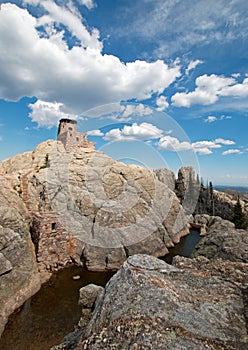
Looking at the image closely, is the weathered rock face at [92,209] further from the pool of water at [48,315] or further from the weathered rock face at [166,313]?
the weathered rock face at [166,313]

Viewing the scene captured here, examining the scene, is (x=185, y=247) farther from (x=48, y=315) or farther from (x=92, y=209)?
(x=48, y=315)

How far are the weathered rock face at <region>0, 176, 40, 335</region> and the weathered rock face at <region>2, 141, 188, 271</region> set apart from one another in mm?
1646

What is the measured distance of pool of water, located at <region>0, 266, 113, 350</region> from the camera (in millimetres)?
13094

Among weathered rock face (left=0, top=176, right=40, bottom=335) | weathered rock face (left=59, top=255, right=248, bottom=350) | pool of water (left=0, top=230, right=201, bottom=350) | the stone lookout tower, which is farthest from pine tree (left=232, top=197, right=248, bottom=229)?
weathered rock face (left=59, top=255, right=248, bottom=350)

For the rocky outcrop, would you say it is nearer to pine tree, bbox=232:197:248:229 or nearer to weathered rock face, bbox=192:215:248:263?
pine tree, bbox=232:197:248:229

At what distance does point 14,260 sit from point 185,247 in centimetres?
2667

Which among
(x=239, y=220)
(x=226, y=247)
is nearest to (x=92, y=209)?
(x=226, y=247)

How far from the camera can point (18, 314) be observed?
15.5m

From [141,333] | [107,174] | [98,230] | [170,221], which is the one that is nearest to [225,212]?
[170,221]

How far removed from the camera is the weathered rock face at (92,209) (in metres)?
24.2

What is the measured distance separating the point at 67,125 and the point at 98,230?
28.9m

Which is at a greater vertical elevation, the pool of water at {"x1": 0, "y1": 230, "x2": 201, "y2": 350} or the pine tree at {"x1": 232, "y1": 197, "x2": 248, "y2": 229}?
the pine tree at {"x1": 232, "y1": 197, "x2": 248, "y2": 229}

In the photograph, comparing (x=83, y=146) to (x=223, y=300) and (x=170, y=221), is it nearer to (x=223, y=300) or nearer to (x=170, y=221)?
(x=170, y=221)

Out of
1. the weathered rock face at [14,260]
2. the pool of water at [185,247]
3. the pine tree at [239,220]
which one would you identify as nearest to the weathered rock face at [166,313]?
the weathered rock face at [14,260]
